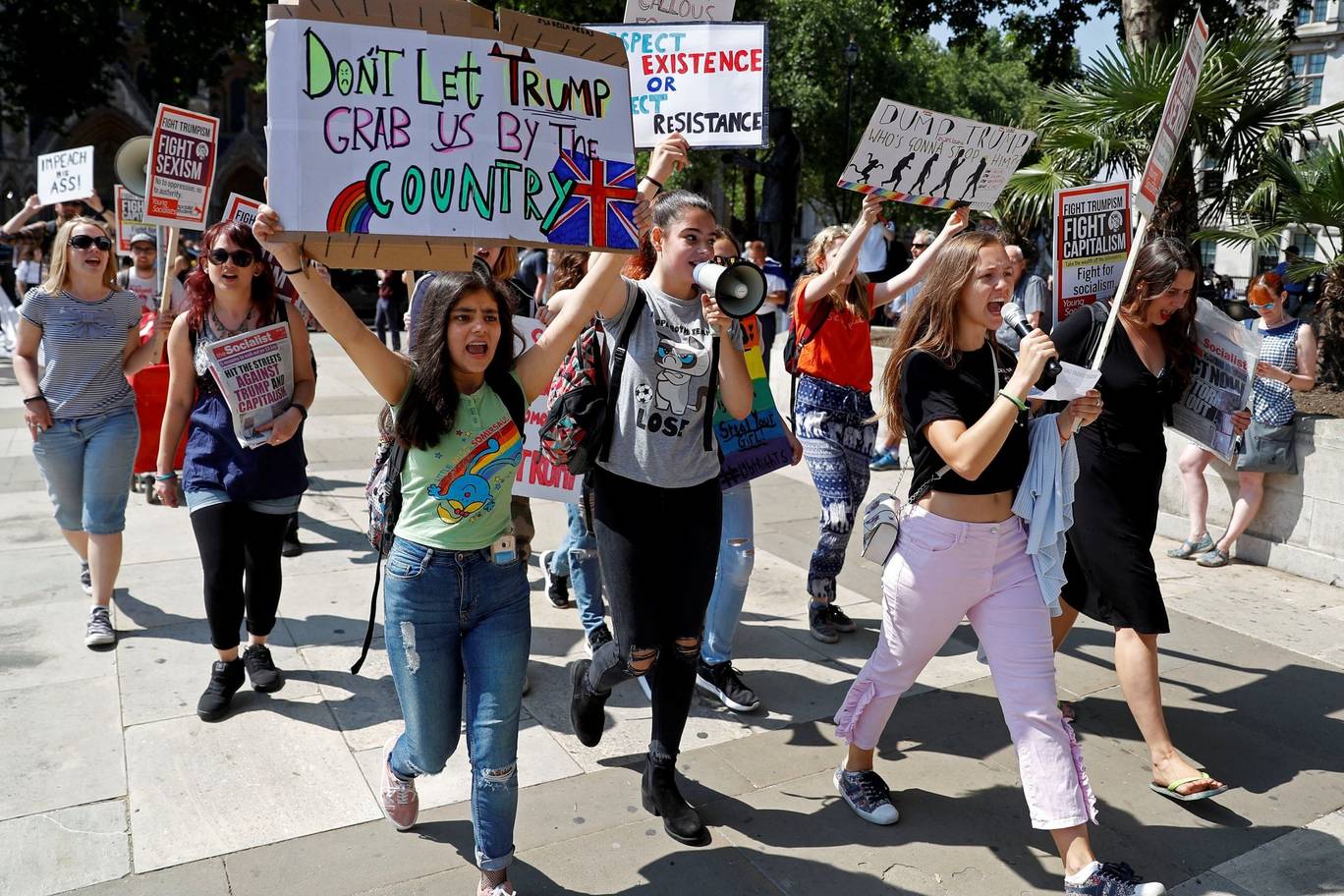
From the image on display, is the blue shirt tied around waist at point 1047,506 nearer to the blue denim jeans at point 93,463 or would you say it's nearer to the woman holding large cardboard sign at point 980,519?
the woman holding large cardboard sign at point 980,519

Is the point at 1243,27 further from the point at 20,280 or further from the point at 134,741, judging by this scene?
the point at 20,280

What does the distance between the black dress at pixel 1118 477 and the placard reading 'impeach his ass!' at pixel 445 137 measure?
75.5 inches

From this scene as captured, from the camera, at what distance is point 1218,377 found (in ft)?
13.3

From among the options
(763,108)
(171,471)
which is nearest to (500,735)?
(171,471)

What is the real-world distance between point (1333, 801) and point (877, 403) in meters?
6.65

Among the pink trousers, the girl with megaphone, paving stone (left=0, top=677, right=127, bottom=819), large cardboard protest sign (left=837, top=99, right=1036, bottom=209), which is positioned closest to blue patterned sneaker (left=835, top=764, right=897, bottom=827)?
the pink trousers

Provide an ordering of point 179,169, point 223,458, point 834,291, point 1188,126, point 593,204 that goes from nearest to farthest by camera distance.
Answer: point 593,204 < point 223,458 < point 834,291 < point 179,169 < point 1188,126

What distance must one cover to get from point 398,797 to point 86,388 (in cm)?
279

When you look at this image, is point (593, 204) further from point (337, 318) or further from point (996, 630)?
point (996, 630)

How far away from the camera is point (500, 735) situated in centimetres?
288

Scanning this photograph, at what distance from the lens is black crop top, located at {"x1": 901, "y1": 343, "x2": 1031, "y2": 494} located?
10.4 ft

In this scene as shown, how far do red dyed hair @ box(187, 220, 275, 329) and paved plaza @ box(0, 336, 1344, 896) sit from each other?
1.58 m

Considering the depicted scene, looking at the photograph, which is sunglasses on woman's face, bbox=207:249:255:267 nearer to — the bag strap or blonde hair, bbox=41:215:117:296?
blonde hair, bbox=41:215:117:296

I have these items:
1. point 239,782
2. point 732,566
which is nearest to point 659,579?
point 732,566
